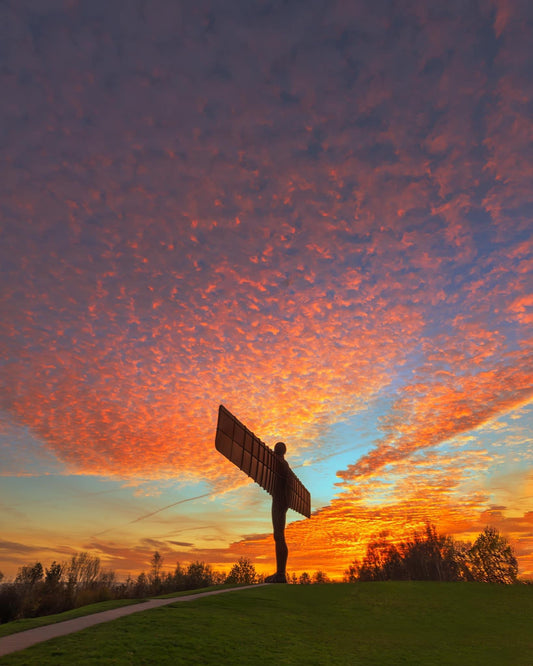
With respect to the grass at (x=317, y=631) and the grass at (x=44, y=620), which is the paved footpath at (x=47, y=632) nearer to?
the grass at (x=44, y=620)

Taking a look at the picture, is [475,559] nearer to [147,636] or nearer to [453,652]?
[453,652]

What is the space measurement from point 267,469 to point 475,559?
1895 inches

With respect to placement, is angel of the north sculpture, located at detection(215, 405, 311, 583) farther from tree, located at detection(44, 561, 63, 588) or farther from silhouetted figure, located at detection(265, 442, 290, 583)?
tree, located at detection(44, 561, 63, 588)

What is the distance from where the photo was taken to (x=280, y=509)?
1059 inches

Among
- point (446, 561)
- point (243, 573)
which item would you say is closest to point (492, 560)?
point (446, 561)

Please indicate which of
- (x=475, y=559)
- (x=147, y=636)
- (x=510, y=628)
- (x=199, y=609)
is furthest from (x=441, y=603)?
(x=475, y=559)

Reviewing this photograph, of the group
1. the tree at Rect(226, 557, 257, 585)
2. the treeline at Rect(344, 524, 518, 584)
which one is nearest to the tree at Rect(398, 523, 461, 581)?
the treeline at Rect(344, 524, 518, 584)

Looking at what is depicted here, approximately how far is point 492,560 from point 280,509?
1803 inches

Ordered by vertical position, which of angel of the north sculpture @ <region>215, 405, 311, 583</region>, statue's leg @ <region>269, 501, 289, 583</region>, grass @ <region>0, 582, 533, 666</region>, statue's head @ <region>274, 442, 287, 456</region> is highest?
statue's head @ <region>274, 442, 287, 456</region>

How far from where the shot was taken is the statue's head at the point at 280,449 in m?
28.3

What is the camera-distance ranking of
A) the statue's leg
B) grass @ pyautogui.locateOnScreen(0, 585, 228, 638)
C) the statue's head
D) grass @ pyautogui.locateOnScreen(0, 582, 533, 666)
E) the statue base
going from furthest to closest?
the statue's head, the statue base, the statue's leg, grass @ pyautogui.locateOnScreen(0, 585, 228, 638), grass @ pyautogui.locateOnScreen(0, 582, 533, 666)

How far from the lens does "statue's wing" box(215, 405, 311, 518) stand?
68.1ft

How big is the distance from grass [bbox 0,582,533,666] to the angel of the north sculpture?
303 cm

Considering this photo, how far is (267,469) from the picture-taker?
25.6 m
